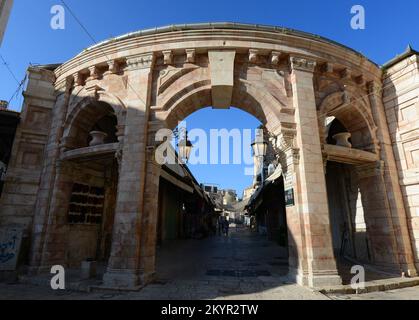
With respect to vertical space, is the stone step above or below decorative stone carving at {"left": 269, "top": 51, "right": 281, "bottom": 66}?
below

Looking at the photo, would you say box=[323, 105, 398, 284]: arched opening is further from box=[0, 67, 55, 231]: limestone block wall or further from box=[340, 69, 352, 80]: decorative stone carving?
box=[0, 67, 55, 231]: limestone block wall

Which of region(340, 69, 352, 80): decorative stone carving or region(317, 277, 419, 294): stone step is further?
region(340, 69, 352, 80): decorative stone carving

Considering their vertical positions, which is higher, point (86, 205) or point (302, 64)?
point (302, 64)

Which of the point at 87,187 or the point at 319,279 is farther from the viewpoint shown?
the point at 87,187

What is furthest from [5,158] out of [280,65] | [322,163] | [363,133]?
[363,133]

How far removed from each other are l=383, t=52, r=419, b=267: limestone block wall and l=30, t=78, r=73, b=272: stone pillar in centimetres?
1094

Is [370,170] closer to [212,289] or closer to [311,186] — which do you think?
[311,186]

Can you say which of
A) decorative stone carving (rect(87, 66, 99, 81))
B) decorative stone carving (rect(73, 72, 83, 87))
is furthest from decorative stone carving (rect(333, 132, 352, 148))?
decorative stone carving (rect(73, 72, 83, 87))

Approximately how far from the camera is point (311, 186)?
6.34 meters

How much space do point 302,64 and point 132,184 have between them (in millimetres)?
6153

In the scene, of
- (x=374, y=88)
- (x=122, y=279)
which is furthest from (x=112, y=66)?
(x=374, y=88)

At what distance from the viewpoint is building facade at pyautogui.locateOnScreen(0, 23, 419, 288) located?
6414 mm

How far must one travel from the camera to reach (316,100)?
762 cm
